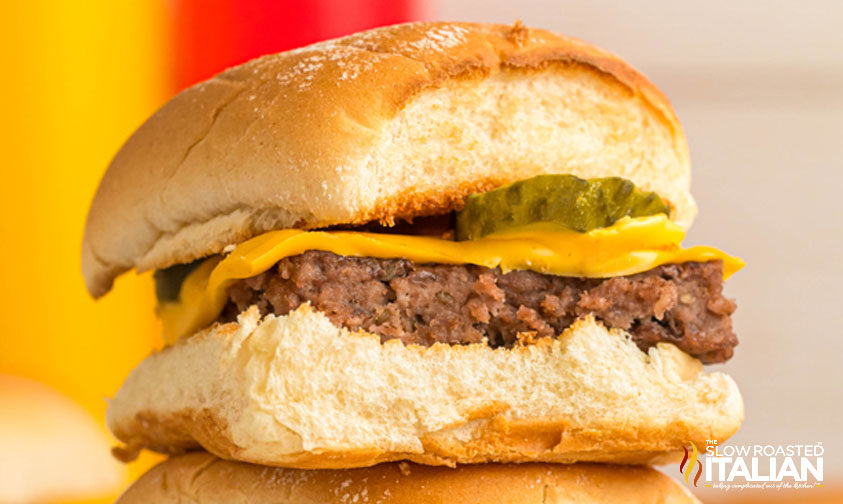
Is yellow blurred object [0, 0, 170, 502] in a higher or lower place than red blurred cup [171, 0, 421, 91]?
lower

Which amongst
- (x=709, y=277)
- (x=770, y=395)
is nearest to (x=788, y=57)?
(x=770, y=395)

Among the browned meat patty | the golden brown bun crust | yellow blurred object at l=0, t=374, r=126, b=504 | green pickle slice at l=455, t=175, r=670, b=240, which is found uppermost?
green pickle slice at l=455, t=175, r=670, b=240

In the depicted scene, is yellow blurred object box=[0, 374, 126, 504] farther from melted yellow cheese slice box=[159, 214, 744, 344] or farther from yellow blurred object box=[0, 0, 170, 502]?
melted yellow cheese slice box=[159, 214, 744, 344]

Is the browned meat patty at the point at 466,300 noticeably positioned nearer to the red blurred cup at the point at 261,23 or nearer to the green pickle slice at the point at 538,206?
the green pickle slice at the point at 538,206

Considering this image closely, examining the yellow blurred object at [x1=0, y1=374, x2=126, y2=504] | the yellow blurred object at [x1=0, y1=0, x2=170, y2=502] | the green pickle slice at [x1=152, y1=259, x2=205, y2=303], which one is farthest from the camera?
the yellow blurred object at [x1=0, y1=0, x2=170, y2=502]

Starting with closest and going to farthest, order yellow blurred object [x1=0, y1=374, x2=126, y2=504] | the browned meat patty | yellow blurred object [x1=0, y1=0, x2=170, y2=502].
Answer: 1. the browned meat patty
2. yellow blurred object [x1=0, y1=374, x2=126, y2=504]
3. yellow blurred object [x1=0, y1=0, x2=170, y2=502]

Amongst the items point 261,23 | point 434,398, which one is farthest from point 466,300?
point 261,23

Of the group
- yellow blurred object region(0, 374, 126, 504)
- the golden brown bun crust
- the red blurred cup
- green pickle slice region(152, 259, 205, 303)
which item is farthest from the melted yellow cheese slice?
the red blurred cup

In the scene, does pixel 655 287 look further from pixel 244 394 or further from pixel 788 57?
pixel 788 57
